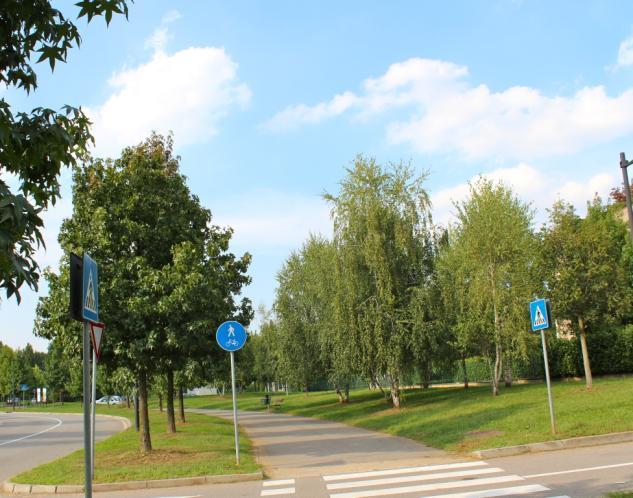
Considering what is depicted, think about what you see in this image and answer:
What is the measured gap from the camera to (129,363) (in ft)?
47.8

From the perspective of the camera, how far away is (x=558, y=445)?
12.1m

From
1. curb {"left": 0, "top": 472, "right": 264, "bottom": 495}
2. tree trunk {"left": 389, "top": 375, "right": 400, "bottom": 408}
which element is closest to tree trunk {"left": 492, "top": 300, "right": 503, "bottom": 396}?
tree trunk {"left": 389, "top": 375, "right": 400, "bottom": 408}

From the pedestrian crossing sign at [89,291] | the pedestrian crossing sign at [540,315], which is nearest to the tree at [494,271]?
the pedestrian crossing sign at [540,315]

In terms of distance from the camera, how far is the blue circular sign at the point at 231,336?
509 inches

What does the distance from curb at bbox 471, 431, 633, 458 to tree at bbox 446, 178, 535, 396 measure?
1344 cm

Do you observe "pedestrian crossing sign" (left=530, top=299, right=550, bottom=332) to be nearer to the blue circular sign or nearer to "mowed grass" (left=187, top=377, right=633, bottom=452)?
"mowed grass" (left=187, top=377, right=633, bottom=452)

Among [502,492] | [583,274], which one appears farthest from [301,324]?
[502,492]

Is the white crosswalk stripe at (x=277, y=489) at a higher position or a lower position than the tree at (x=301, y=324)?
lower

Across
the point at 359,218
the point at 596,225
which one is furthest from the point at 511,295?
the point at 359,218

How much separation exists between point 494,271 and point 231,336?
17.3m

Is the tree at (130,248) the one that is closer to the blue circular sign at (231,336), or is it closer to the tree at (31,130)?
the blue circular sign at (231,336)

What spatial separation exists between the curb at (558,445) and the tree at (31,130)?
10.0 metres

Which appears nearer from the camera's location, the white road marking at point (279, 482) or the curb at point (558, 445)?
the white road marking at point (279, 482)

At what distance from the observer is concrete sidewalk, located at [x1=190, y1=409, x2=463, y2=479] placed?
476 inches
